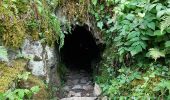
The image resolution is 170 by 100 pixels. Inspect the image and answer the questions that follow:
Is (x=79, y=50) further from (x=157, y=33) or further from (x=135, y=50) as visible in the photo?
(x=157, y=33)

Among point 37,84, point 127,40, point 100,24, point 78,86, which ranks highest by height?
point 100,24

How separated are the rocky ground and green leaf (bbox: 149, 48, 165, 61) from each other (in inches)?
81.9

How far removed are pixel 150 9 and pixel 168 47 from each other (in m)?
0.74

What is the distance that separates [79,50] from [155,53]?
6.47m

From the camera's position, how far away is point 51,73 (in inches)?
275

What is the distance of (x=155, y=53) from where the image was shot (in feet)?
17.1

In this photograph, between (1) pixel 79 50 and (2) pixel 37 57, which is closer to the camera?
(2) pixel 37 57

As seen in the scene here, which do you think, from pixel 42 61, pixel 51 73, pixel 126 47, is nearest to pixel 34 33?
pixel 42 61

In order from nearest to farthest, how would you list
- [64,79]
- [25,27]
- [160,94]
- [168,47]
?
[160,94]
[168,47]
[25,27]
[64,79]

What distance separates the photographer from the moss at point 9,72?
500 cm

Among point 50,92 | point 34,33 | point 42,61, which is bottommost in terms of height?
point 50,92

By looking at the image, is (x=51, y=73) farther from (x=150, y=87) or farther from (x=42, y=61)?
(x=150, y=87)

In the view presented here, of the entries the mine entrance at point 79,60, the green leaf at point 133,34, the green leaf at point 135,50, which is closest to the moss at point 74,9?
the mine entrance at point 79,60

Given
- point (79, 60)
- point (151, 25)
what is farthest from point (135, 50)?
point (79, 60)
